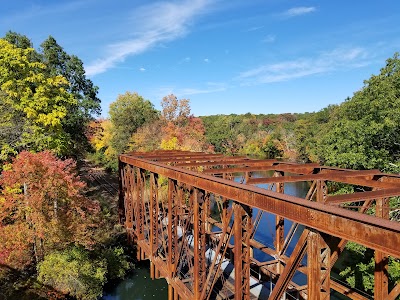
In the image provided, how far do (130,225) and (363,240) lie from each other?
14.9 meters

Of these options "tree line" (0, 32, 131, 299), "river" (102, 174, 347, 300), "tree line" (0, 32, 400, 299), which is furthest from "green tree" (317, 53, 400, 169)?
"tree line" (0, 32, 131, 299)

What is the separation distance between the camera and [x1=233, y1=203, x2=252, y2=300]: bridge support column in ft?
19.7

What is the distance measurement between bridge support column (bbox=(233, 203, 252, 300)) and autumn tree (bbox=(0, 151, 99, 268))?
9910 millimetres

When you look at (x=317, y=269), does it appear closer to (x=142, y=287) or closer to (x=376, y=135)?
(x=376, y=135)

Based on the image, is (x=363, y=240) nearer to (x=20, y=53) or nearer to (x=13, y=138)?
(x=13, y=138)

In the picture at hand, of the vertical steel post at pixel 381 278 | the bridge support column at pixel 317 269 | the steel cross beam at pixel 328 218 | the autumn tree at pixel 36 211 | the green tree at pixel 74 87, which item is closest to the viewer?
the steel cross beam at pixel 328 218

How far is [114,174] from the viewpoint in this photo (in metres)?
47.6

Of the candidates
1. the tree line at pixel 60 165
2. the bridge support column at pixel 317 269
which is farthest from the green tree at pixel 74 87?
the bridge support column at pixel 317 269

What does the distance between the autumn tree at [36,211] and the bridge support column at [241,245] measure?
9.91 meters

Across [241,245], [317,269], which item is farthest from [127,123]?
[317,269]

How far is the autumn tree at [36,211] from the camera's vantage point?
43.0ft

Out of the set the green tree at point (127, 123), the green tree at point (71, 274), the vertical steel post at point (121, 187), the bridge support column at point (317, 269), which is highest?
the green tree at point (127, 123)

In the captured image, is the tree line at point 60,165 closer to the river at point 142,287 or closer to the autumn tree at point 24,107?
the autumn tree at point 24,107

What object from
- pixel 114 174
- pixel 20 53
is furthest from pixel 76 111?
pixel 114 174
